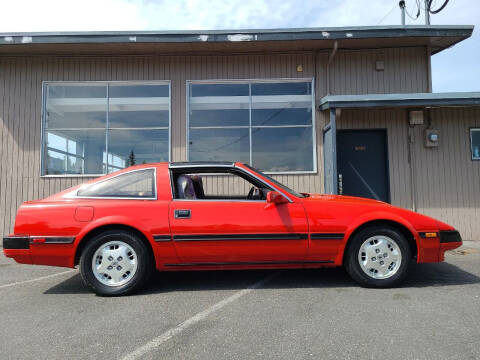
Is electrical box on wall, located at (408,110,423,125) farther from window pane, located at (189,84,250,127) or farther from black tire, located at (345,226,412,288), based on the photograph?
black tire, located at (345,226,412,288)

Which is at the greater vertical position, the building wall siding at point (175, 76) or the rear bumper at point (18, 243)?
the building wall siding at point (175, 76)

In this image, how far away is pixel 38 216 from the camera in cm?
341

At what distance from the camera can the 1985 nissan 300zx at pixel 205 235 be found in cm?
339

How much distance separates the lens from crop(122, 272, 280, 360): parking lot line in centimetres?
224

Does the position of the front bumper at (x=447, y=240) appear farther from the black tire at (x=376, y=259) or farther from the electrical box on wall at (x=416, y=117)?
the electrical box on wall at (x=416, y=117)

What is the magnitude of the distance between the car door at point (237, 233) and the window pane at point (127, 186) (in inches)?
15.6

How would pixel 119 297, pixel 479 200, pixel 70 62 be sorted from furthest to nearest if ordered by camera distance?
pixel 70 62
pixel 479 200
pixel 119 297

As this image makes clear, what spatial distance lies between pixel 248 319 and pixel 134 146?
19.2 feet

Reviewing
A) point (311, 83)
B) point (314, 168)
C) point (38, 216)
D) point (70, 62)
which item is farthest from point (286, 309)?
point (70, 62)

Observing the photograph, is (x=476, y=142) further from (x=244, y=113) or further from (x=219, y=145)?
(x=219, y=145)

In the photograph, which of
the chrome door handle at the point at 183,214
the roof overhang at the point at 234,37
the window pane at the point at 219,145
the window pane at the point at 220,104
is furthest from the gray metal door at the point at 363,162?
the chrome door handle at the point at 183,214

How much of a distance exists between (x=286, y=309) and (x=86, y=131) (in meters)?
6.62

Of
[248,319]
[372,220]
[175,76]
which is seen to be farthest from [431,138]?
[248,319]

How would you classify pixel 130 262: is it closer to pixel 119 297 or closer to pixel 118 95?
pixel 119 297
